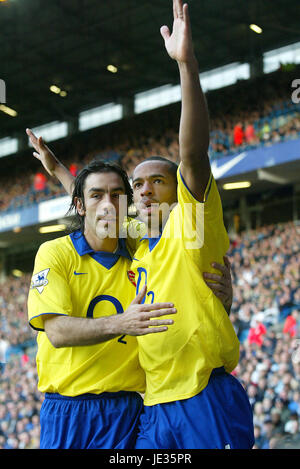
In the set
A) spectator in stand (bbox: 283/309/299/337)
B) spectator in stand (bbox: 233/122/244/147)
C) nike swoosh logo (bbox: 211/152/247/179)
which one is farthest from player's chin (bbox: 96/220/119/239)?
spectator in stand (bbox: 233/122/244/147)

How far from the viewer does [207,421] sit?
271 cm

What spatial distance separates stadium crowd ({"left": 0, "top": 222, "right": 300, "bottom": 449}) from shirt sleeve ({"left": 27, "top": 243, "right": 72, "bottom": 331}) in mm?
6054

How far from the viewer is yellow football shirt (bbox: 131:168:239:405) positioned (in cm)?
274

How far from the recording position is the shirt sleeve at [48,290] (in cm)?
293

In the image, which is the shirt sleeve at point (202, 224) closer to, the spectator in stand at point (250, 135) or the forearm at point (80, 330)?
the forearm at point (80, 330)

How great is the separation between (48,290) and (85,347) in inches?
15.1

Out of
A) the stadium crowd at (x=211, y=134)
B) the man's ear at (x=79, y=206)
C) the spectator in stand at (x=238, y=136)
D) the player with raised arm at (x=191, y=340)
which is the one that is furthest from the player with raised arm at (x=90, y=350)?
the spectator in stand at (x=238, y=136)

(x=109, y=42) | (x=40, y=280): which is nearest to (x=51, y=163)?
(x=40, y=280)

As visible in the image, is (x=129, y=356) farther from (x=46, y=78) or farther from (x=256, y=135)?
(x=46, y=78)

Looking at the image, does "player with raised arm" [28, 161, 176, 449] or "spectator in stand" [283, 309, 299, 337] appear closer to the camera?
"player with raised arm" [28, 161, 176, 449]

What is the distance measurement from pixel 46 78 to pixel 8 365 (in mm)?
11462

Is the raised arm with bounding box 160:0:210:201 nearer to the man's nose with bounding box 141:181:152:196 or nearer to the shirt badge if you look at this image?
the man's nose with bounding box 141:181:152:196

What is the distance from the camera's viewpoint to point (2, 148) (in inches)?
1126

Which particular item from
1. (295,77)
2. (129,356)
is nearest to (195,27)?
(295,77)
